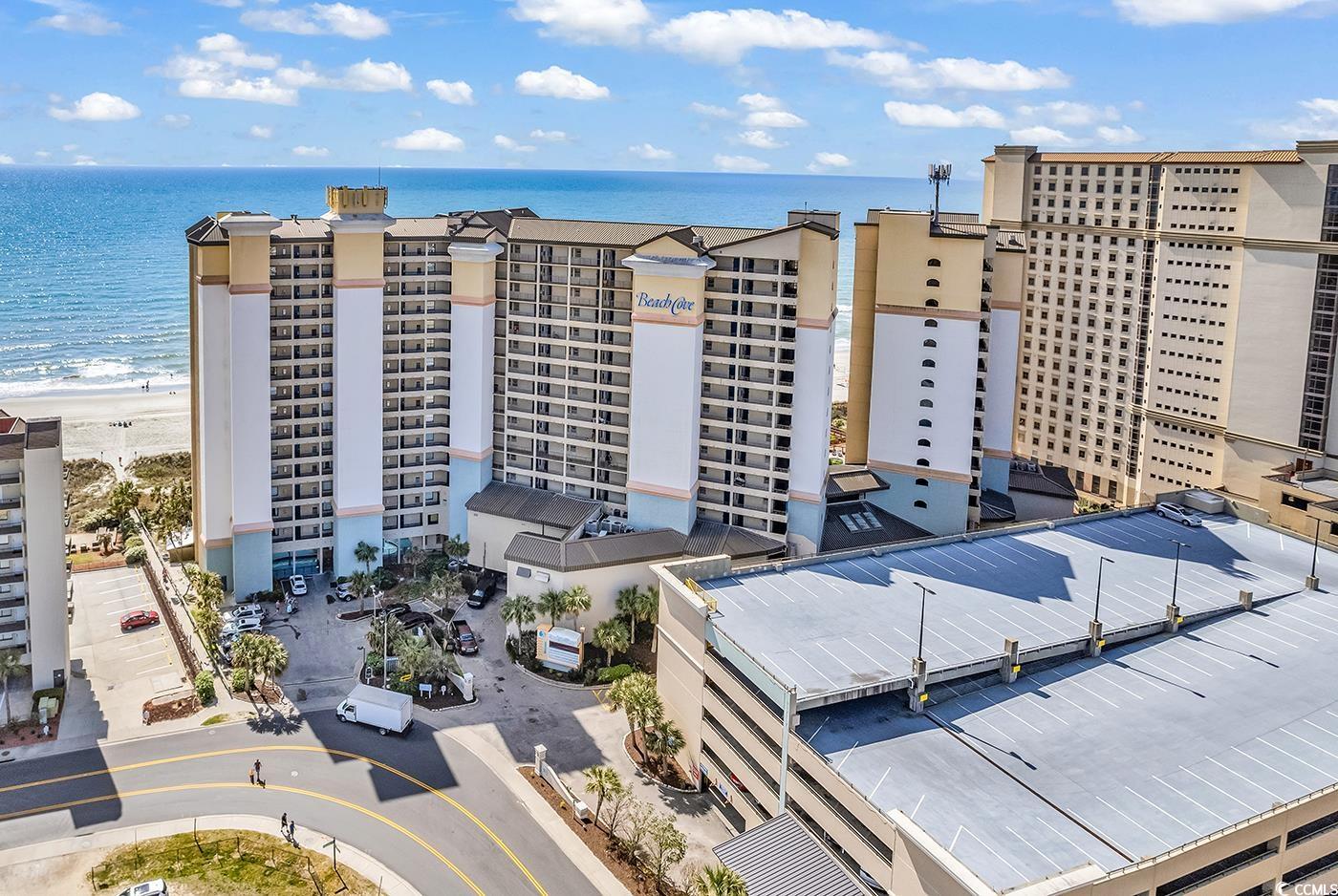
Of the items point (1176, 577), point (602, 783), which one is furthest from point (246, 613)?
point (1176, 577)

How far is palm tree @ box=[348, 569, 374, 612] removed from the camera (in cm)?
6881

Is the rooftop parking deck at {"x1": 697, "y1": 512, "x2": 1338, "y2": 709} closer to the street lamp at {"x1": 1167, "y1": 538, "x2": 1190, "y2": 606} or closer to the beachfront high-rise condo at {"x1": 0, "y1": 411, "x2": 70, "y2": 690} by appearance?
the street lamp at {"x1": 1167, "y1": 538, "x2": 1190, "y2": 606}

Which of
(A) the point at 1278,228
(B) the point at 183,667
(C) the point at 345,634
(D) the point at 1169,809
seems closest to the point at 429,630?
(C) the point at 345,634

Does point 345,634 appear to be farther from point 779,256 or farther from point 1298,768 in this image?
point 1298,768

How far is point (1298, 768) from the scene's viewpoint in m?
39.6

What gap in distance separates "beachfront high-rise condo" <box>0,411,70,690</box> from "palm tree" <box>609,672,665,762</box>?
3073 cm

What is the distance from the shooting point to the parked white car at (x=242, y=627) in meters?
64.3

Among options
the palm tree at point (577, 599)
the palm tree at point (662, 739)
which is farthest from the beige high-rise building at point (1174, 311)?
the palm tree at point (662, 739)

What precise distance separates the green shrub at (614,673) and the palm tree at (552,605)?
4.45 m

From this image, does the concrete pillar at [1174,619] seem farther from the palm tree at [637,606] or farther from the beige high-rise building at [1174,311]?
the beige high-rise building at [1174,311]

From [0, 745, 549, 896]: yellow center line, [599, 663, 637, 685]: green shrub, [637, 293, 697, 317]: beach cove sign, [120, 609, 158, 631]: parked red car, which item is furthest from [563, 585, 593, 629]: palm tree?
[120, 609, 158, 631]: parked red car

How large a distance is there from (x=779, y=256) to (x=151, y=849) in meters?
47.7

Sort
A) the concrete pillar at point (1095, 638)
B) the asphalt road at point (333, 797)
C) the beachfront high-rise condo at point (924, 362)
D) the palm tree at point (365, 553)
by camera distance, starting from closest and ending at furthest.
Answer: the asphalt road at point (333, 797) < the concrete pillar at point (1095, 638) < the palm tree at point (365, 553) < the beachfront high-rise condo at point (924, 362)

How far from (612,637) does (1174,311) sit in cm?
5746
